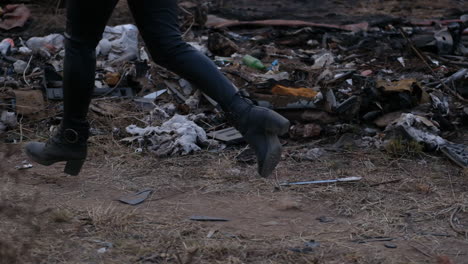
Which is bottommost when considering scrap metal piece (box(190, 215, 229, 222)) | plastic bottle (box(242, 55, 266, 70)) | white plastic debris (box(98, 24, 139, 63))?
plastic bottle (box(242, 55, 266, 70))

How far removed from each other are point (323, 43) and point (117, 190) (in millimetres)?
4875

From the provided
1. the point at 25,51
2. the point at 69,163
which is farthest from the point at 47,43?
the point at 69,163

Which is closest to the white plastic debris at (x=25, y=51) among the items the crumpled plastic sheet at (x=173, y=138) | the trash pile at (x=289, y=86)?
the trash pile at (x=289, y=86)

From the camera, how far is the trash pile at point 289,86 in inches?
157

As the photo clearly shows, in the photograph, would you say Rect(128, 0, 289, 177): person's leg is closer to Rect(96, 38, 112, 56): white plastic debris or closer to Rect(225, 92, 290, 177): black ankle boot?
Rect(225, 92, 290, 177): black ankle boot

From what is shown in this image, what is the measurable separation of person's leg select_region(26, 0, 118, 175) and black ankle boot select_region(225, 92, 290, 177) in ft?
2.04

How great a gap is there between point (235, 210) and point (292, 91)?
5.91ft

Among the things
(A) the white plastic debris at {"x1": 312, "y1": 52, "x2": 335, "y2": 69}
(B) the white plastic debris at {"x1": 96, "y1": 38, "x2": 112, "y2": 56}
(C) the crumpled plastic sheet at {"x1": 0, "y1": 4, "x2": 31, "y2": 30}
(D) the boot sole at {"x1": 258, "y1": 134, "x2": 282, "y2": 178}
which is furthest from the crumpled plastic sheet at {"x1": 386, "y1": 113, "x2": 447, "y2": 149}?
(C) the crumpled plastic sheet at {"x1": 0, "y1": 4, "x2": 31, "y2": 30}

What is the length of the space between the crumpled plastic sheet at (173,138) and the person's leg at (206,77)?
1.28 metres

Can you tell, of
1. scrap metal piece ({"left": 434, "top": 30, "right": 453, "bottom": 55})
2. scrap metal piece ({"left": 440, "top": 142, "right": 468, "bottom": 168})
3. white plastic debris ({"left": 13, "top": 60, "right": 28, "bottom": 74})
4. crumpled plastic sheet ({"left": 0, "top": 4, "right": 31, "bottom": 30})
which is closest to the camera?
scrap metal piece ({"left": 440, "top": 142, "right": 468, "bottom": 168})

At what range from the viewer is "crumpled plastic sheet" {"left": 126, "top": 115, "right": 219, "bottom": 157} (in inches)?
147

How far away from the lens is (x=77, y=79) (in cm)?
250

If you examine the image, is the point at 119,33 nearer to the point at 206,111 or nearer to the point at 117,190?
the point at 206,111

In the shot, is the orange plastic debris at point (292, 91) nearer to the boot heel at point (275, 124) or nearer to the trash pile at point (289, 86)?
the trash pile at point (289, 86)
